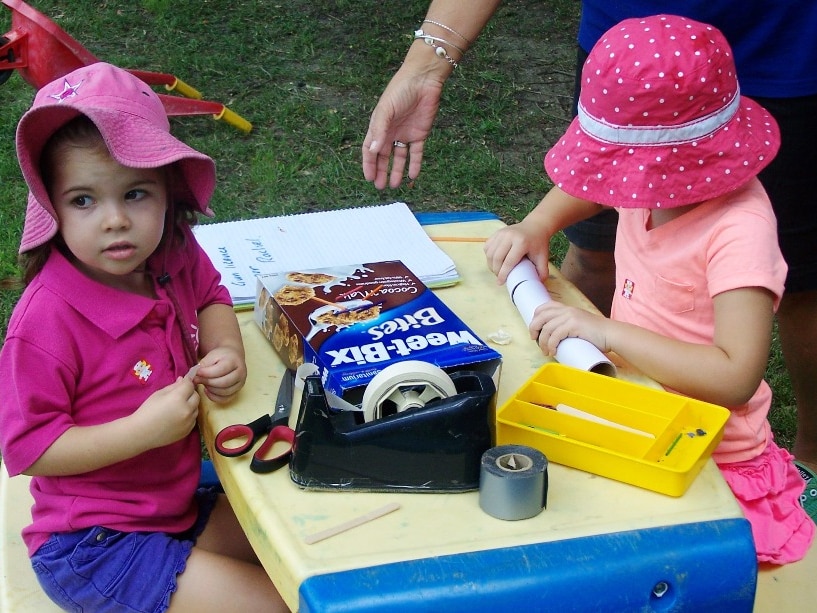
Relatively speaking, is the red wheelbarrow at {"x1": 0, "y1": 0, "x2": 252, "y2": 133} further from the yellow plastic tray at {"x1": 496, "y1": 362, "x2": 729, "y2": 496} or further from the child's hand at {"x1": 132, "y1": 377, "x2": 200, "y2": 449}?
the yellow plastic tray at {"x1": 496, "y1": 362, "x2": 729, "y2": 496}

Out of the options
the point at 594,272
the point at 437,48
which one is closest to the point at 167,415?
the point at 437,48

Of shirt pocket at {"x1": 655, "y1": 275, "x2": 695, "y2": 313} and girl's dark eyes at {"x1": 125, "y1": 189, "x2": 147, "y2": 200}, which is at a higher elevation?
girl's dark eyes at {"x1": 125, "y1": 189, "x2": 147, "y2": 200}

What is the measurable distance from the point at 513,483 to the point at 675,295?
541mm

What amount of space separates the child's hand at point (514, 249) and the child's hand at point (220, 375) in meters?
0.49

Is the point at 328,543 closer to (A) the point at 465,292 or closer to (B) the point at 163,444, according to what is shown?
(B) the point at 163,444

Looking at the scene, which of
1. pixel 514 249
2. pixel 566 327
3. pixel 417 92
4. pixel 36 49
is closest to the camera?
pixel 566 327

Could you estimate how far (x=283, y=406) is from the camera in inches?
50.2

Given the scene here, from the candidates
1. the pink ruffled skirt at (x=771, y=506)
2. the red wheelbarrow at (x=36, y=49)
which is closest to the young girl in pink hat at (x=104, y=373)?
the pink ruffled skirt at (x=771, y=506)

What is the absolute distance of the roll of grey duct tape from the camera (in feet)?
3.47

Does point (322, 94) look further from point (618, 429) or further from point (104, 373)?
point (618, 429)

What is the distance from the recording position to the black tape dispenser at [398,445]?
1099mm

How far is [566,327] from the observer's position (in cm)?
138

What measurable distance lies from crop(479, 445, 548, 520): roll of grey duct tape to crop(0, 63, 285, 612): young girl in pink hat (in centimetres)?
40

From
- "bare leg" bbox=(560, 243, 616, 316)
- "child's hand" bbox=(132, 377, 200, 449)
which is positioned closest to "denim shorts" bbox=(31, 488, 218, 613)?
"child's hand" bbox=(132, 377, 200, 449)
